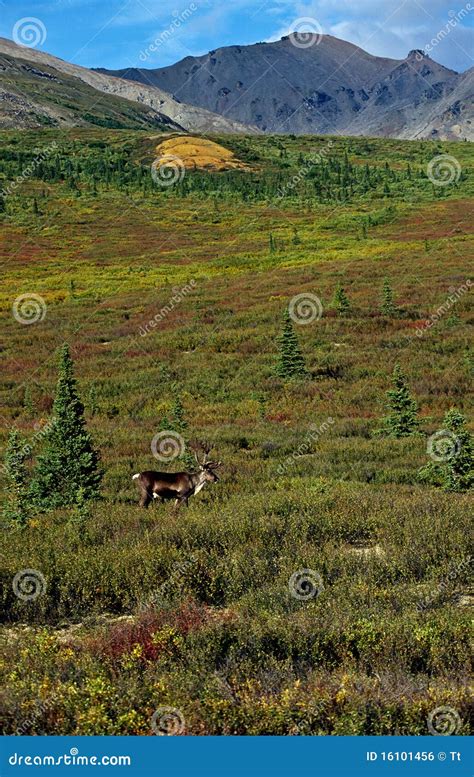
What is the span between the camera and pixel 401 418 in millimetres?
16359

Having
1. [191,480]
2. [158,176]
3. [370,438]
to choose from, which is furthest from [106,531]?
[158,176]

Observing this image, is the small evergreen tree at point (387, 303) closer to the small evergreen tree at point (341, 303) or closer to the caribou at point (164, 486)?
the small evergreen tree at point (341, 303)

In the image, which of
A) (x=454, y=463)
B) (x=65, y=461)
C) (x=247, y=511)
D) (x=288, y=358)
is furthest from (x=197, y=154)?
(x=247, y=511)

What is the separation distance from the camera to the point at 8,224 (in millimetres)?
80062

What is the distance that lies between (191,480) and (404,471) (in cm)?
448

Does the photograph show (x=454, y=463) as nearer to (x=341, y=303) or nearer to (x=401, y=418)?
(x=401, y=418)

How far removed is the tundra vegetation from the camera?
4184mm

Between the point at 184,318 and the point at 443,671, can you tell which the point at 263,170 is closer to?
the point at 184,318

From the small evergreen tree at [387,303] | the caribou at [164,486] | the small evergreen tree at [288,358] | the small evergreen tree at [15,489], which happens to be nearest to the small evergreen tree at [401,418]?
the small evergreen tree at [288,358]

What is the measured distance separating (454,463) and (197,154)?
125596 millimetres

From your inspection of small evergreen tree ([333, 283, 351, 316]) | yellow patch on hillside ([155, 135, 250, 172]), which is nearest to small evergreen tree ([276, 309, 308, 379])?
small evergreen tree ([333, 283, 351, 316])

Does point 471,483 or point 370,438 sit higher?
point 370,438

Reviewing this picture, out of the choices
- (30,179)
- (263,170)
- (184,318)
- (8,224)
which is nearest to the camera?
(184,318)

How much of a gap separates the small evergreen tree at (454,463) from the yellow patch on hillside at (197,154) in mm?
111530
